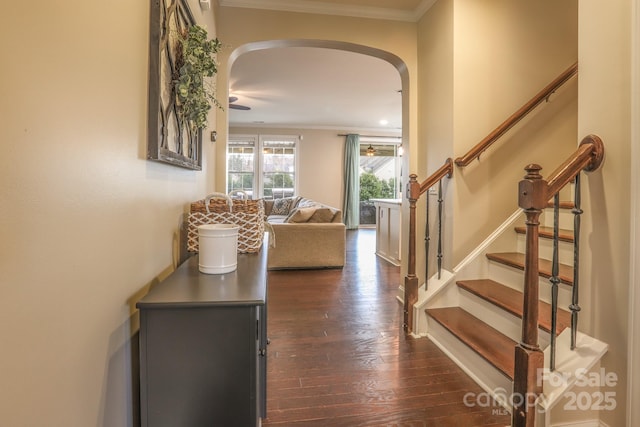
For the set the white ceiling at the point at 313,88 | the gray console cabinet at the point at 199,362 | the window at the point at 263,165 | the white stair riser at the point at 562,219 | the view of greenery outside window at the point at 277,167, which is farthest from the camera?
the view of greenery outside window at the point at 277,167

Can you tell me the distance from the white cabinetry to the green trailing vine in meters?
3.48

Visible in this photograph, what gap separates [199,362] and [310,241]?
3.62 meters

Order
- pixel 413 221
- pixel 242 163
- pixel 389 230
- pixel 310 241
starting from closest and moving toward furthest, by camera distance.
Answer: pixel 413 221, pixel 310 241, pixel 389 230, pixel 242 163

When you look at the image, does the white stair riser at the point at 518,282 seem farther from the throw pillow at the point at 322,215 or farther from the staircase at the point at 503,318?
the throw pillow at the point at 322,215

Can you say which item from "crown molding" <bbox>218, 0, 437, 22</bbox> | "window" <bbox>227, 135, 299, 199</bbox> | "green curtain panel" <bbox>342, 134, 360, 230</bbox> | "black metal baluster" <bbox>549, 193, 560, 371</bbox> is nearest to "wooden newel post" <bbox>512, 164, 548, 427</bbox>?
"black metal baluster" <bbox>549, 193, 560, 371</bbox>

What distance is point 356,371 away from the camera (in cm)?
201

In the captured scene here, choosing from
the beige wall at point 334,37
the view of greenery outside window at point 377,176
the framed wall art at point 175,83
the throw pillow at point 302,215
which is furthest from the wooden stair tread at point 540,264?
the view of greenery outside window at point 377,176

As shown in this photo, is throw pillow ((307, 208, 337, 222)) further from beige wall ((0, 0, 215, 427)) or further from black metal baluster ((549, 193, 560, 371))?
beige wall ((0, 0, 215, 427))

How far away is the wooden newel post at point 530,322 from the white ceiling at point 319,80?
2284 mm

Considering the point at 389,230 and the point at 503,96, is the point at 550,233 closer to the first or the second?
the point at 503,96

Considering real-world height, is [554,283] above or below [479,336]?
above

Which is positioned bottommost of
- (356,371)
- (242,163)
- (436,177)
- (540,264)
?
(356,371)

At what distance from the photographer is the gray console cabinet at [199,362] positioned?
0.95 meters

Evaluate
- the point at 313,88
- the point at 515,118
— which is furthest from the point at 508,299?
the point at 313,88
